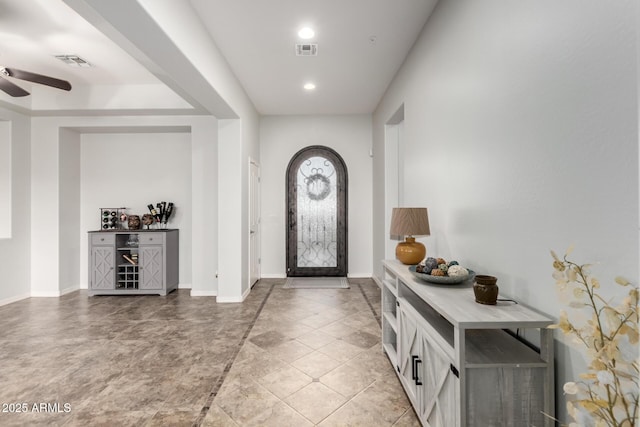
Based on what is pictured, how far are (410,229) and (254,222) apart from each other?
137 inches

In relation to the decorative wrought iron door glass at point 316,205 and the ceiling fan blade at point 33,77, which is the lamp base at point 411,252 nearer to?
the decorative wrought iron door glass at point 316,205

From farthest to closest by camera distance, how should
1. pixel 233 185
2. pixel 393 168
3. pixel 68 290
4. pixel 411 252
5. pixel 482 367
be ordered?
1. pixel 68 290
2. pixel 393 168
3. pixel 233 185
4. pixel 411 252
5. pixel 482 367

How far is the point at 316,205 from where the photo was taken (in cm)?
584

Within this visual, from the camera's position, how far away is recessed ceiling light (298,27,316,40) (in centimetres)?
305

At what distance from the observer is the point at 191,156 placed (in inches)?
199

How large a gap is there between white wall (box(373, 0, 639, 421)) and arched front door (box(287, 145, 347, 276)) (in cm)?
324

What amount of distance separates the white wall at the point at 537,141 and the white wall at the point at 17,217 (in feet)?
17.9

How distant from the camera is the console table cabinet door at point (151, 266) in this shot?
184 inches

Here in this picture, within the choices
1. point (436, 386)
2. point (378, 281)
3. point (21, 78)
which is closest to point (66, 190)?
point (21, 78)

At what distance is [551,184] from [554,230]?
20 cm

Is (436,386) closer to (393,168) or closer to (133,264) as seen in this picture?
(393,168)

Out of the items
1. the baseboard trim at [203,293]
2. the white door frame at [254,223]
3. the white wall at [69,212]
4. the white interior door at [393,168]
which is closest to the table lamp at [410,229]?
the white interior door at [393,168]

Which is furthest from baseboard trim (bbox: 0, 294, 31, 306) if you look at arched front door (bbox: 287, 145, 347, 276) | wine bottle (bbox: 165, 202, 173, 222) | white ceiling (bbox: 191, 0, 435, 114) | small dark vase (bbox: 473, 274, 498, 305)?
small dark vase (bbox: 473, 274, 498, 305)

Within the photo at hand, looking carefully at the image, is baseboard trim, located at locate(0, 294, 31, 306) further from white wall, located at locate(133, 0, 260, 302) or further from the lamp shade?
the lamp shade
